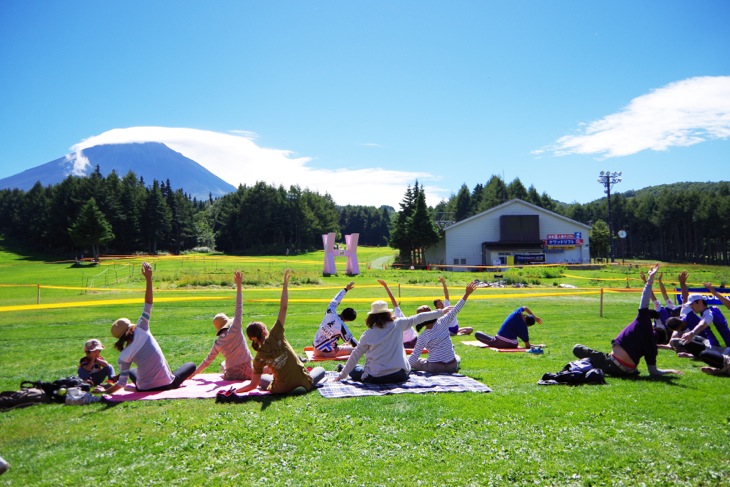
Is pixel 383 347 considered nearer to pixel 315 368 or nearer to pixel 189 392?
pixel 315 368

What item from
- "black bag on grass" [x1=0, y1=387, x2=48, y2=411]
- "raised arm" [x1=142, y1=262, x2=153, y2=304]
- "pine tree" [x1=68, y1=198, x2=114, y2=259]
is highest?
"pine tree" [x1=68, y1=198, x2=114, y2=259]

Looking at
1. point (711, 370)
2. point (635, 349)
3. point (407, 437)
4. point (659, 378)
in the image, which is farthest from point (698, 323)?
point (407, 437)

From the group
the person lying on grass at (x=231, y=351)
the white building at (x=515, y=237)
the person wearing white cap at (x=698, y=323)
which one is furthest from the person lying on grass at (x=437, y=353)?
the white building at (x=515, y=237)

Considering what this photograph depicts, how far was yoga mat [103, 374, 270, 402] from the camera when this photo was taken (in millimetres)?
7387

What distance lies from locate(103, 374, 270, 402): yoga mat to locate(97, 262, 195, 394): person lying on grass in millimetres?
129

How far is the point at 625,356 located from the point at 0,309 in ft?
81.5

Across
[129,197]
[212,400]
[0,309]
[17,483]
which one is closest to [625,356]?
[212,400]

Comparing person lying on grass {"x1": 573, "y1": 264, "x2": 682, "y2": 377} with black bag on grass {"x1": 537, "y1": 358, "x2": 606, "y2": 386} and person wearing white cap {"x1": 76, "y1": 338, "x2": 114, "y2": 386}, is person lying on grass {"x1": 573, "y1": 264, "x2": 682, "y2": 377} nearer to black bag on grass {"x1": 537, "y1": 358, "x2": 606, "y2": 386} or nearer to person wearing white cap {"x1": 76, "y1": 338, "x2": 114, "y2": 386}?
black bag on grass {"x1": 537, "y1": 358, "x2": 606, "y2": 386}

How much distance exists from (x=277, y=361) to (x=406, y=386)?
2.10 m

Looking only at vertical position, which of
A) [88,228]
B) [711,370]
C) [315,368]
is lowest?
[711,370]

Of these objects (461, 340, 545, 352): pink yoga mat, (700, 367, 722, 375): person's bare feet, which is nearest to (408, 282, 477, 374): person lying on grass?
(461, 340, 545, 352): pink yoga mat

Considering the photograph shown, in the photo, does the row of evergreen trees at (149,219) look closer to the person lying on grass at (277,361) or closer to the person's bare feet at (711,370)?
the person lying on grass at (277,361)

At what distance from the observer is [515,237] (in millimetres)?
60062

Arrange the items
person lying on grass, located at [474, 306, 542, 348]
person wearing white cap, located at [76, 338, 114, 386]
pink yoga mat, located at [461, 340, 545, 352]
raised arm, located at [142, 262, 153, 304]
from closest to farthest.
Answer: raised arm, located at [142, 262, 153, 304] → person wearing white cap, located at [76, 338, 114, 386] → pink yoga mat, located at [461, 340, 545, 352] → person lying on grass, located at [474, 306, 542, 348]
